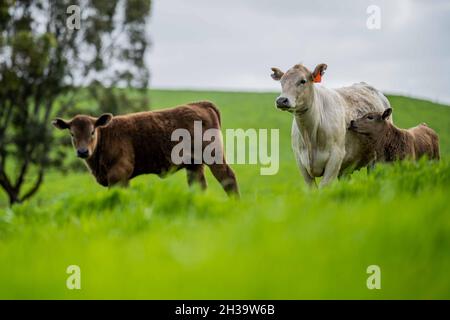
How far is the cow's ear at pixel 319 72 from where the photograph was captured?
8.90 metres

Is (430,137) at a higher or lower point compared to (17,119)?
lower

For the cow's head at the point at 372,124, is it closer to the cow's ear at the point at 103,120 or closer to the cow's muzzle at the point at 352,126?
the cow's muzzle at the point at 352,126

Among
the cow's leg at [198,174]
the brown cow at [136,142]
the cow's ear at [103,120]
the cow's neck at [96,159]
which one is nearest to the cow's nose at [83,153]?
the brown cow at [136,142]

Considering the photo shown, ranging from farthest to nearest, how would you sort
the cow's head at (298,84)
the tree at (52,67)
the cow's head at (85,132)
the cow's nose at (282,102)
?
the tree at (52,67), the cow's head at (85,132), the cow's head at (298,84), the cow's nose at (282,102)

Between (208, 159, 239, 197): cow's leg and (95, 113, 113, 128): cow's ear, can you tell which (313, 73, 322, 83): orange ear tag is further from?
(95, 113, 113, 128): cow's ear

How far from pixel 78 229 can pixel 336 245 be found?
2105mm

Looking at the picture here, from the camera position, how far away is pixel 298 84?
8.76 meters

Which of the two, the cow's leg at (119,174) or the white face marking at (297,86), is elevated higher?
the white face marking at (297,86)

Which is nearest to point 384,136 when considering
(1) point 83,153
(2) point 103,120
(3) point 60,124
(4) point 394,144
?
(4) point 394,144

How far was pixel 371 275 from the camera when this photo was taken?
3.09m

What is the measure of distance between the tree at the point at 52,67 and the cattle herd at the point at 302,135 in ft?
48.2
